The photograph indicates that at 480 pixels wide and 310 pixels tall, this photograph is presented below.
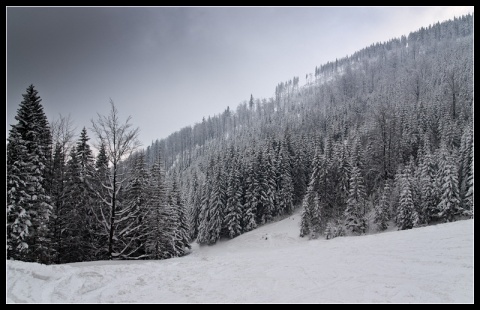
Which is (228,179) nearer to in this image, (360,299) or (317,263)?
(317,263)

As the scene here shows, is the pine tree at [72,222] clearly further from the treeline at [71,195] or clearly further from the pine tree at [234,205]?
the pine tree at [234,205]

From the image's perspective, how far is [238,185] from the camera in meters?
52.9

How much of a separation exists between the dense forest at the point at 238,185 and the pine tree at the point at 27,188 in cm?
6

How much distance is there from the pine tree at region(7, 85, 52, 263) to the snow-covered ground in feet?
19.3

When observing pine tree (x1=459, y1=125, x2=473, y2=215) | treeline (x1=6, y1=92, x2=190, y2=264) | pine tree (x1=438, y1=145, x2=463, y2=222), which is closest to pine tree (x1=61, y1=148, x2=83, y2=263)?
treeline (x1=6, y1=92, x2=190, y2=264)

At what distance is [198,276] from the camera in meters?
9.65

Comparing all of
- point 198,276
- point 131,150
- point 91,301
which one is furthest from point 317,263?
point 131,150

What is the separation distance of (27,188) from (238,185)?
40136 millimetres

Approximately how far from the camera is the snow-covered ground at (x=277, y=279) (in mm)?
7355

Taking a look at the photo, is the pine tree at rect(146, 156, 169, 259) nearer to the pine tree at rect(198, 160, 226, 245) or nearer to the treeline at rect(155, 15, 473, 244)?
the pine tree at rect(198, 160, 226, 245)

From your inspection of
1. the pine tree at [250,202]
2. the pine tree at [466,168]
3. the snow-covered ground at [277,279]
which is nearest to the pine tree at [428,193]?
the pine tree at [466,168]

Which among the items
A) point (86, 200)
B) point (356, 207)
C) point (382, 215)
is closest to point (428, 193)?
point (382, 215)

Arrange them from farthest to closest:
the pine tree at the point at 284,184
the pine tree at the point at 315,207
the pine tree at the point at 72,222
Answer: the pine tree at the point at 284,184 < the pine tree at the point at 315,207 < the pine tree at the point at 72,222

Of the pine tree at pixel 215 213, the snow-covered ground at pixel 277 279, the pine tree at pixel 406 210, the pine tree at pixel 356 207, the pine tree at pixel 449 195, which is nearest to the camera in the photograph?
the snow-covered ground at pixel 277 279
